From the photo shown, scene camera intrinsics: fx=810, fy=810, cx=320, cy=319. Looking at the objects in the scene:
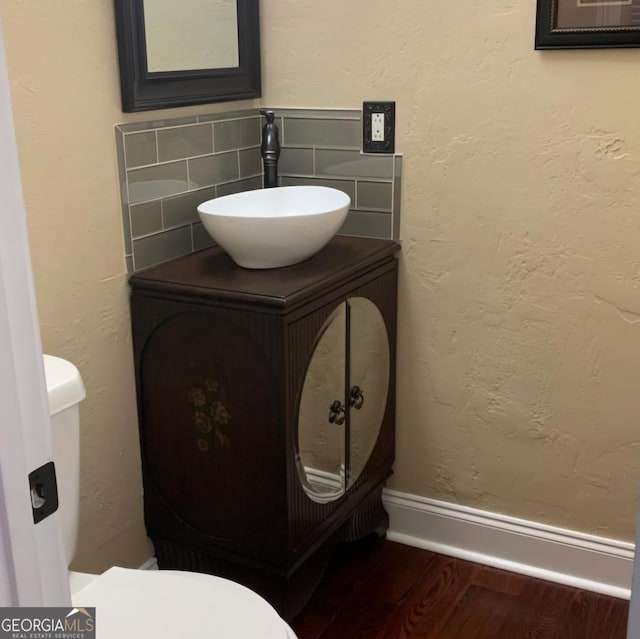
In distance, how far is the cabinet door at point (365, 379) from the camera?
2049 millimetres

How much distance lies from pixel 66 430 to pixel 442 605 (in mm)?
1113

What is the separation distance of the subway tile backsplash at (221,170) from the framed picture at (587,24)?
0.48 m

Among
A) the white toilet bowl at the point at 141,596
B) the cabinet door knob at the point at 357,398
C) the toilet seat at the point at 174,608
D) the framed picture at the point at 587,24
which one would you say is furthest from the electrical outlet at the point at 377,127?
the toilet seat at the point at 174,608

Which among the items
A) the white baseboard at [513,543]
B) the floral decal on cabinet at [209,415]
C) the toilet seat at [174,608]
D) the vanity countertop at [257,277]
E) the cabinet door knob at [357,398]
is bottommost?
the white baseboard at [513,543]

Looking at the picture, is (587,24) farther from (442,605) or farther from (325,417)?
(442,605)

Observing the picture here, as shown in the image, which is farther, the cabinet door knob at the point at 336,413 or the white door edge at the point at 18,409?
the cabinet door knob at the point at 336,413

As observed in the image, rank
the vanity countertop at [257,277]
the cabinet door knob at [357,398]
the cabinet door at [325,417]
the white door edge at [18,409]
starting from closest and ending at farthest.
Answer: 1. the white door edge at [18,409]
2. the vanity countertop at [257,277]
3. the cabinet door at [325,417]
4. the cabinet door knob at [357,398]

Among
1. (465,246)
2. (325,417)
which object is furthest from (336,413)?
(465,246)

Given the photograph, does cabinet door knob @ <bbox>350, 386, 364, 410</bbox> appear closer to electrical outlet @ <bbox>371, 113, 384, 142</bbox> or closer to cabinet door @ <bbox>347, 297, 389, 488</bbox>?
cabinet door @ <bbox>347, 297, 389, 488</bbox>

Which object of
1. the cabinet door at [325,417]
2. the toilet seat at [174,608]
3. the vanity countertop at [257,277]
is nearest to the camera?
the toilet seat at [174,608]

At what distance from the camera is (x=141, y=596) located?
4.78ft

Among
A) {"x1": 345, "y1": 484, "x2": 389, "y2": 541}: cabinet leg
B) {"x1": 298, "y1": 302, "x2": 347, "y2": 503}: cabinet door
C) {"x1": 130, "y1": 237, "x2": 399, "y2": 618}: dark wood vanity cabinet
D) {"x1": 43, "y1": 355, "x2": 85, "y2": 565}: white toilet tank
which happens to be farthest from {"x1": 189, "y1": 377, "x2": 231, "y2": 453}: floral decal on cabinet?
{"x1": 345, "y1": 484, "x2": 389, "y2": 541}: cabinet leg

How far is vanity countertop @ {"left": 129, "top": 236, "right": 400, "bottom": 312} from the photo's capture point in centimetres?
173

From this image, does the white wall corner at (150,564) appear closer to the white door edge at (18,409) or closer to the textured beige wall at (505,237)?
the textured beige wall at (505,237)
